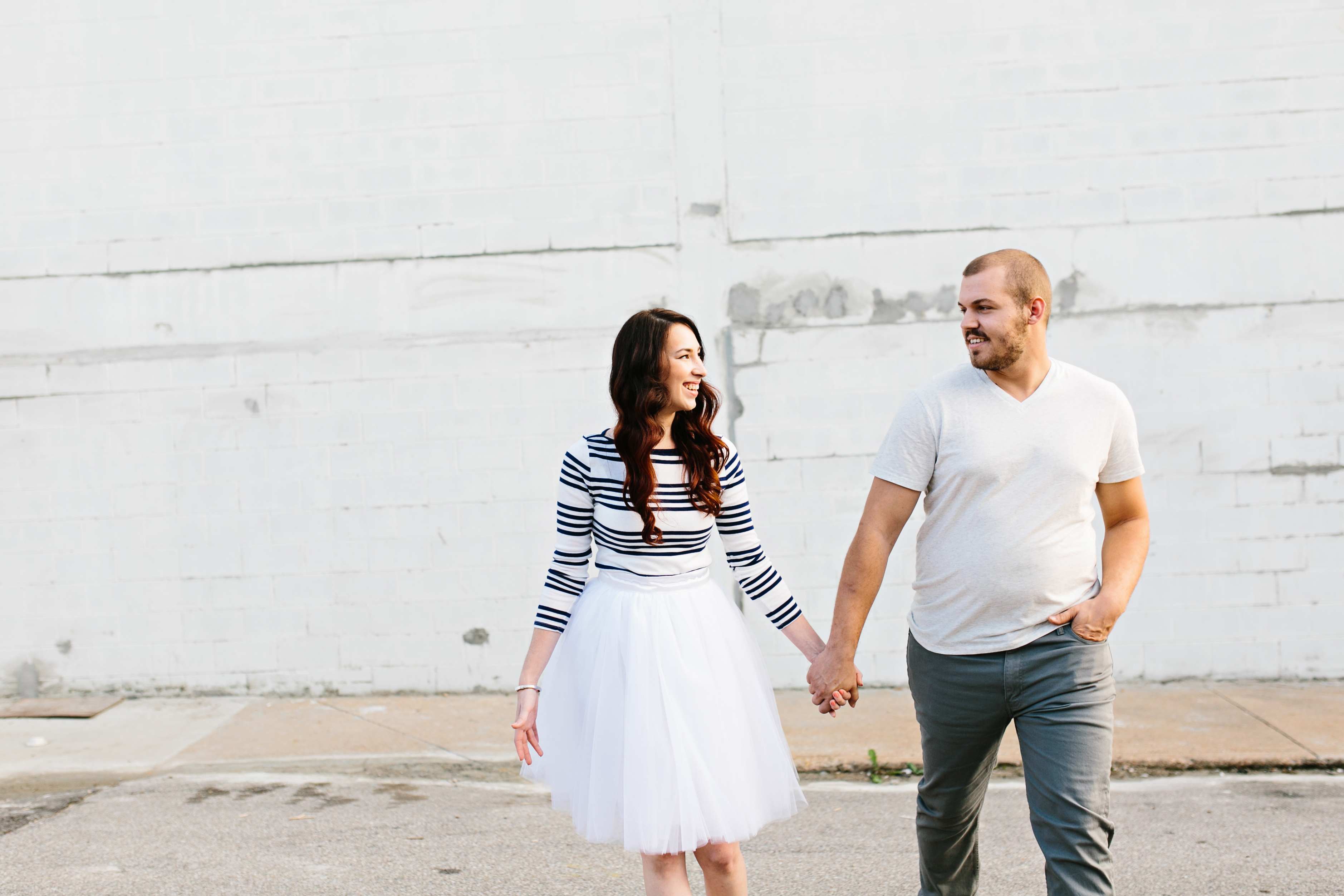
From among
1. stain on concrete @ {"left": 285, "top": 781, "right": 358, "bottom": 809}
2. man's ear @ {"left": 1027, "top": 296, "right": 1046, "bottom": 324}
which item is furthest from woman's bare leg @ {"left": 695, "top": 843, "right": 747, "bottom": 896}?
stain on concrete @ {"left": 285, "top": 781, "right": 358, "bottom": 809}

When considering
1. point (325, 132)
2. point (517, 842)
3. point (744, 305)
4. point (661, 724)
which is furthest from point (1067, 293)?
point (661, 724)

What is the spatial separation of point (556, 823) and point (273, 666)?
306 centimetres

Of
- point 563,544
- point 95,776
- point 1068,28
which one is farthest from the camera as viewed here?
point 1068,28

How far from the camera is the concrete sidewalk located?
18.1 feet

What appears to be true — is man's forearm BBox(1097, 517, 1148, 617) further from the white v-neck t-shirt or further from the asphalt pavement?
the asphalt pavement

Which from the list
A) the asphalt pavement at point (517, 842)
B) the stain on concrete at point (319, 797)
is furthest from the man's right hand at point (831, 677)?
the stain on concrete at point (319, 797)

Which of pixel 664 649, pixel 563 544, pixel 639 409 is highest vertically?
pixel 639 409

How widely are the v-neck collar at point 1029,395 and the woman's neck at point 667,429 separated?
0.87 m

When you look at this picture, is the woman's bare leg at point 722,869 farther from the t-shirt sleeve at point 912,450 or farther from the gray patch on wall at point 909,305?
the gray patch on wall at point 909,305

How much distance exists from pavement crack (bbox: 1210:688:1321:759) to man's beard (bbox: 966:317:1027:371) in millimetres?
3643

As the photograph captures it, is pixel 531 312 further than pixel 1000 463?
Yes

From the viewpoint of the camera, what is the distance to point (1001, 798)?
4.96 meters

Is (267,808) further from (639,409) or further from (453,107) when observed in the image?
(453,107)

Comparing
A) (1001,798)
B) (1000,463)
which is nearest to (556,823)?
(1001,798)
